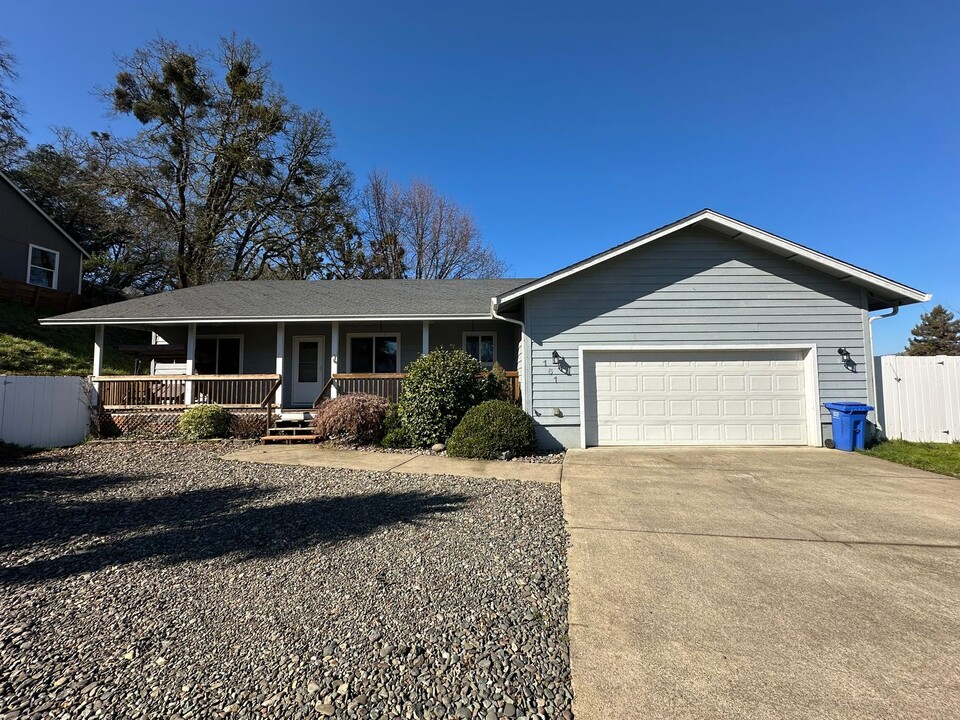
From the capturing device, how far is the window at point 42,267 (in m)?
19.2

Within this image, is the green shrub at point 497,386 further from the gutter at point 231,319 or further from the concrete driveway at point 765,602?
the concrete driveway at point 765,602

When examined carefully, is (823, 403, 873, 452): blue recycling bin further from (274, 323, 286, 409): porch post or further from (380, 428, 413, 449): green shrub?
(274, 323, 286, 409): porch post

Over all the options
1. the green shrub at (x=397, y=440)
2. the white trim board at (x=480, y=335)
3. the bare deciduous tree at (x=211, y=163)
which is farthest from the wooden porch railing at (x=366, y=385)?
the bare deciduous tree at (x=211, y=163)

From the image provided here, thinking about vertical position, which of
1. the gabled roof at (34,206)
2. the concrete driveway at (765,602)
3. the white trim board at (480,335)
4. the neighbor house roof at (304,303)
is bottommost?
the concrete driveway at (765,602)

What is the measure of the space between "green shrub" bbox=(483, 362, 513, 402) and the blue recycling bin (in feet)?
21.0

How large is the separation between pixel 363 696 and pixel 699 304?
9540mm

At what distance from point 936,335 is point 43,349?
67401 millimetres

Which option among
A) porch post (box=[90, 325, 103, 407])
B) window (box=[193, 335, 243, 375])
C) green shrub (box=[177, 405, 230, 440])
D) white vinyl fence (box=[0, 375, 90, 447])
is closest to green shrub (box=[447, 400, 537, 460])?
green shrub (box=[177, 405, 230, 440])

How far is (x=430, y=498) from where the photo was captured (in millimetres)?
5695

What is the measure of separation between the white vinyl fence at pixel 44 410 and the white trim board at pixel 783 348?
37.3 feet

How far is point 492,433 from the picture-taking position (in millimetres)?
8508

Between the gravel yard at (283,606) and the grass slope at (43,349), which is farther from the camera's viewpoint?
the grass slope at (43,349)

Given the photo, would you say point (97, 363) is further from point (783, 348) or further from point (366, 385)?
point (783, 348)

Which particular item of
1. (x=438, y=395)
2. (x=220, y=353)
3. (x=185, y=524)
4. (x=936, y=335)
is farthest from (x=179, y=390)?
(x=936, y=335)
